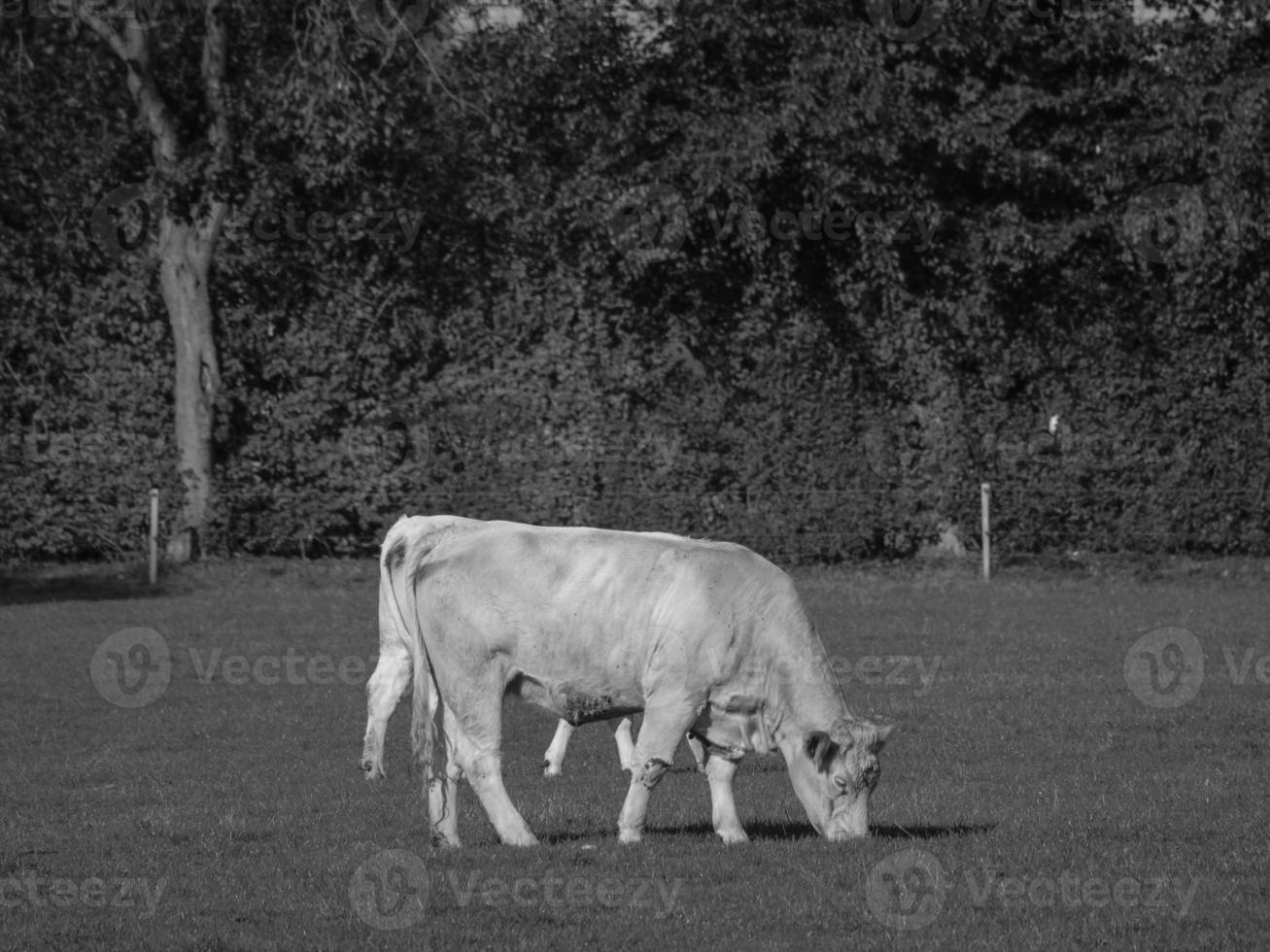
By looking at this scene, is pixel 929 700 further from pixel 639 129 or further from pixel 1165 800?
pixel 639 129

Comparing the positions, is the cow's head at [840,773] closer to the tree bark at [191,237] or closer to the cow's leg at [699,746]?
the cow's leg at [699,746]

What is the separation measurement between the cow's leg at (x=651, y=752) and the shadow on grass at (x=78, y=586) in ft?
51.3

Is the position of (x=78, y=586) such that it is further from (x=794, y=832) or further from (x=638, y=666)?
(x=638, y=666)

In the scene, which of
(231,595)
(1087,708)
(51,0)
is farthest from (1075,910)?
(51,0)

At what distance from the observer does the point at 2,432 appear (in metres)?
26.8

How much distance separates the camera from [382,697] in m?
11.5

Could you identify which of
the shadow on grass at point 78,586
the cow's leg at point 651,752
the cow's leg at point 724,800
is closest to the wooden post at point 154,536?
the shadow on grass at point 78,586

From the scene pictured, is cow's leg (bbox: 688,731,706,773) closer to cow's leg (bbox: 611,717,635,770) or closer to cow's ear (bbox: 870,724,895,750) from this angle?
cow's ear (bbox: 870,724,895,750)

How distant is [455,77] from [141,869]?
68.1ft

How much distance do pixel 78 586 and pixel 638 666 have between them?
57.2 ft

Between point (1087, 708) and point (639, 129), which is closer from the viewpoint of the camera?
point (1087, 708)

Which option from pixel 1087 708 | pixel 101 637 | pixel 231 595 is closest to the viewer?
pixel 1087 708

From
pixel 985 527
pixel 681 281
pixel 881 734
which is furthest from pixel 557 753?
pixel 681 281

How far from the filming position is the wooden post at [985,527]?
2545 centimetres
